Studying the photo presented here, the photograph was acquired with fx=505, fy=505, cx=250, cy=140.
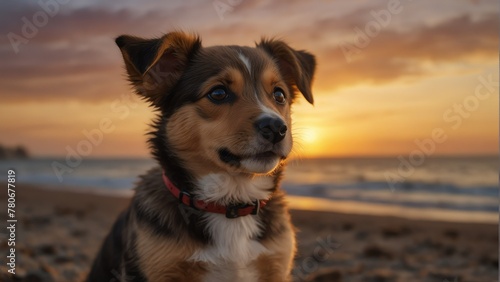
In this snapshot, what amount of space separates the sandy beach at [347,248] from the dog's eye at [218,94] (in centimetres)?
150

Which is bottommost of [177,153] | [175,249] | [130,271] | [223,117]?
[130,271]

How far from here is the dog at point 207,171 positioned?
371cm

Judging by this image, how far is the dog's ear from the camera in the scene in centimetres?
379

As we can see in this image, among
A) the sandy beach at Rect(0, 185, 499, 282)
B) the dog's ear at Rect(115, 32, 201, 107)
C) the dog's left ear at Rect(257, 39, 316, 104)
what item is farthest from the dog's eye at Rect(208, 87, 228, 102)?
the sandy beach at Rect(0, 185, 499, 282)

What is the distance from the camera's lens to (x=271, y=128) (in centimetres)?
359

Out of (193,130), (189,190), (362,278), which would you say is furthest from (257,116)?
(362,278)

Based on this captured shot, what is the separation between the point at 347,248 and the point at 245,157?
5.20 meters

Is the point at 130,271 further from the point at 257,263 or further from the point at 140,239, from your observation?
the point at 257,263

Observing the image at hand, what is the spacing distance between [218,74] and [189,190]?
95 centimetres

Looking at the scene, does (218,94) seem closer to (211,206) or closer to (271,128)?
(271,128)

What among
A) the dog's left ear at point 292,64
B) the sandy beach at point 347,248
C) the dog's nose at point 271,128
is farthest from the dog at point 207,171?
the sandy beach at point 347,248

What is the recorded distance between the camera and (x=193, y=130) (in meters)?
3.88

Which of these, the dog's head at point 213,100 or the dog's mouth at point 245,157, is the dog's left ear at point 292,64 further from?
the dog's mouth at point 245,157

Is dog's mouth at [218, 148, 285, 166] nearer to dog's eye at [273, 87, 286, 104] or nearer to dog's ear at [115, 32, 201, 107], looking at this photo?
dog's eye at [273, 87, 286, 104]
